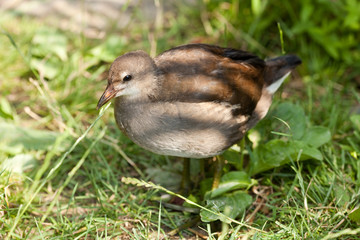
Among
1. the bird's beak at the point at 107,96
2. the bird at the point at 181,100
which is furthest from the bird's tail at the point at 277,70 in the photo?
the bird's beak at the point at 107,96

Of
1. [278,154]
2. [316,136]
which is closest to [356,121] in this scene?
[316,136]

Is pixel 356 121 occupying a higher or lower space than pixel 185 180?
higher

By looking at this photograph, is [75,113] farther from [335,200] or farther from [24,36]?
[335,200]

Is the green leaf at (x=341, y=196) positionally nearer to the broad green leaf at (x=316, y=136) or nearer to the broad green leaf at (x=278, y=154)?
the broad green leaf at (x=278, y=154)

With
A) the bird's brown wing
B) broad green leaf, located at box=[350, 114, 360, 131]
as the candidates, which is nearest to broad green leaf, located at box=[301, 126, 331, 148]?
broad green leaf, located at box=[350, 114, 360, 131]

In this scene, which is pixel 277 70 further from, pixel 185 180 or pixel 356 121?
pixel 185 180

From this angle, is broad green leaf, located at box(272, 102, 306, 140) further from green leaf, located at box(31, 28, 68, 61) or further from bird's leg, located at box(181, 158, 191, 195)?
green leaf, located at box(31, 28, 68, 61)
